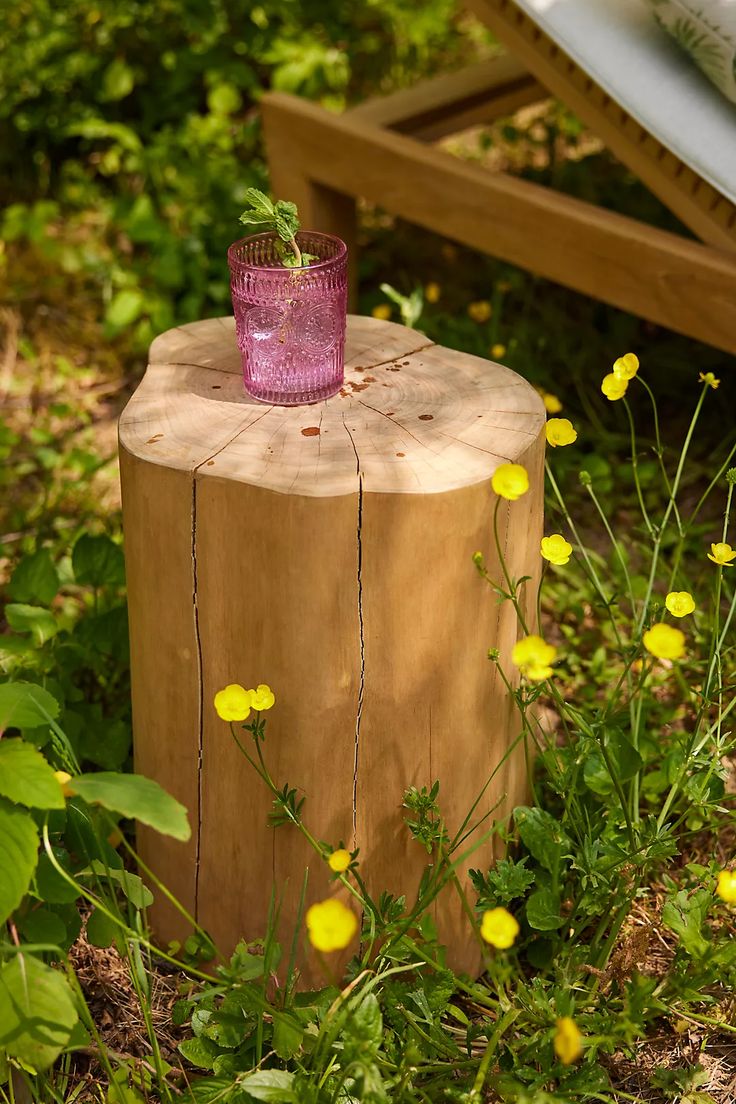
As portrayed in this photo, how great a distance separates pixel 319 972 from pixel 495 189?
147cm

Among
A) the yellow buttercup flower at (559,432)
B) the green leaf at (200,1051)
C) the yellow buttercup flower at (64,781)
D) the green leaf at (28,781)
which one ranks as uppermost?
the yellow buttercup flower at (559,432)

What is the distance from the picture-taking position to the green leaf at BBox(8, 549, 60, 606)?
1.86 metres

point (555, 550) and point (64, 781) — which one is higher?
point (555, 550)

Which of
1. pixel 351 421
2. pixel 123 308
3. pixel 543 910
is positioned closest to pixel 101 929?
pixel 543 910

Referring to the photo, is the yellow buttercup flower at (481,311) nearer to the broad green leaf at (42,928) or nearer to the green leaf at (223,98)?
the green leaf at (223,98)

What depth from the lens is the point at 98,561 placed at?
6.24ft

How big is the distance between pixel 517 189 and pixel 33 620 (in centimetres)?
121

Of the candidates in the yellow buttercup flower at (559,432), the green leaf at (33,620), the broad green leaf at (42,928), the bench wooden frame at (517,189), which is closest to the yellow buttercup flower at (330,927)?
the broad green leaf at (42,928)

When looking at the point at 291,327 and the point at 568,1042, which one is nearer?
the point at 568,1042

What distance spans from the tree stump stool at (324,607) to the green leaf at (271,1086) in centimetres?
27

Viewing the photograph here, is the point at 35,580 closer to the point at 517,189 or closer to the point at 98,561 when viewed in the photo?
the point at 98,561

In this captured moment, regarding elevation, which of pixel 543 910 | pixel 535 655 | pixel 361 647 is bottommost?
pixel 543 910

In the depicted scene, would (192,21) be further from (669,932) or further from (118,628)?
(669,932)

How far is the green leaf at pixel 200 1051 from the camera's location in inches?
53.6
